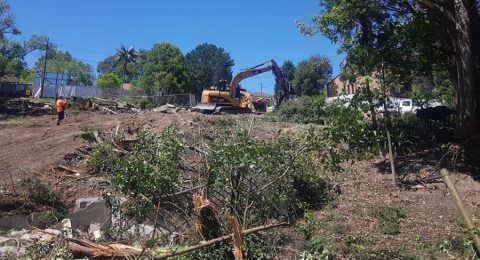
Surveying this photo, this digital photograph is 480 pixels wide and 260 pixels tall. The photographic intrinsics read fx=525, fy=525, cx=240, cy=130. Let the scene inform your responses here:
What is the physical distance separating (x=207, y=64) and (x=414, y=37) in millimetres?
58812

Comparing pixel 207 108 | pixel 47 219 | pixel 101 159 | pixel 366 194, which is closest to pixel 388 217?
pixel 366 194

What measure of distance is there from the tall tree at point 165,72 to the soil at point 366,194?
38.6 meters

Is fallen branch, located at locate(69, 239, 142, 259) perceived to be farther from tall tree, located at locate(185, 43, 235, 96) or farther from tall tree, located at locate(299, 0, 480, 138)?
tall tree, located at locate(185, 43, 235, 96)

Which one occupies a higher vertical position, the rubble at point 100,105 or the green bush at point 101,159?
the rubble at point 100,105

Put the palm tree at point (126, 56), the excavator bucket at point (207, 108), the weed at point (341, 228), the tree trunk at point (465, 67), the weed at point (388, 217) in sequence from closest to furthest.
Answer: the weed at point (341, 228) < the weed at point (388, 217) < the tree trunk at point (465, 67) < the excavator bucket at point (207, 108) < the palm tree at point (126, 56)

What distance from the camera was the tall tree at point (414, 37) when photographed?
1110cm

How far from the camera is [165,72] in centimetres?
5578

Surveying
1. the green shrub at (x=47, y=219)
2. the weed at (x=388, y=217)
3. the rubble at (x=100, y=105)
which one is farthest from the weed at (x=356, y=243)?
the rubble at (x=100, y=105)

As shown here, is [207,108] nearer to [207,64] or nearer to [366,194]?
[366,194]

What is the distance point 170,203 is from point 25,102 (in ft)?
91.4

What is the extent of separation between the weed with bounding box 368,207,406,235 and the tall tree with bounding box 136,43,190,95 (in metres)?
45.3

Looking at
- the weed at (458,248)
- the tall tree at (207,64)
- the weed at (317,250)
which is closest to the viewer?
the weed at (317,250)

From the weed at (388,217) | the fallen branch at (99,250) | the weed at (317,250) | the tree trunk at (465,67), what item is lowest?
the fallen branch at (99,250)

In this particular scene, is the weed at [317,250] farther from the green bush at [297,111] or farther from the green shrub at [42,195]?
the green bush at [297,111]
